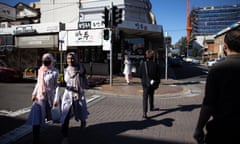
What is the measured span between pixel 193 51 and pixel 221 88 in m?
82.7

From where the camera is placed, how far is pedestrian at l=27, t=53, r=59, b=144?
156 inches

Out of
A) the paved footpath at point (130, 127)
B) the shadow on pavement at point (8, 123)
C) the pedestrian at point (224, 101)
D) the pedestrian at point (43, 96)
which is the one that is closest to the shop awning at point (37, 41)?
the paved footpath at point (130, 127)

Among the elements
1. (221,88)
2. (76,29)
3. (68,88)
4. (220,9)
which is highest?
(220,9)

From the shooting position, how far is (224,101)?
1975mm

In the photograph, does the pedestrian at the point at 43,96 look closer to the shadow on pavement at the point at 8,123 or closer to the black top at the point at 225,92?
the shadow on pavement at the point at 8,123

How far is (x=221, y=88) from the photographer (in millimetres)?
1987

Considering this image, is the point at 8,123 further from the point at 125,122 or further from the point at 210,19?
the point at 210,19

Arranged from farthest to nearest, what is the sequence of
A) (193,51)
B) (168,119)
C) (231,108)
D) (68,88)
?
(193,51)
(168,119)
(68,88)
(231,108)

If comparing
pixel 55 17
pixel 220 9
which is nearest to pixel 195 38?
pixel 220 9

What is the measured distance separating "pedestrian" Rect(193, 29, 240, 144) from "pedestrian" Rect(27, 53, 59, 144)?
2927 mm

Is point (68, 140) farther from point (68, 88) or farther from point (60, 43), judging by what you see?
point (60, 43)

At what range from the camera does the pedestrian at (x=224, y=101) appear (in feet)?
6.25

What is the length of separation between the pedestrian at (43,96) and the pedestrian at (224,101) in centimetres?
293

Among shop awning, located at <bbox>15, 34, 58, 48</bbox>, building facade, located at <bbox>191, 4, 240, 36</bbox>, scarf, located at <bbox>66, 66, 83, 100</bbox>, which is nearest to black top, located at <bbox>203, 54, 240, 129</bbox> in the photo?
scarf, located at <bbox>66, 66, 83, 100</bbox>
